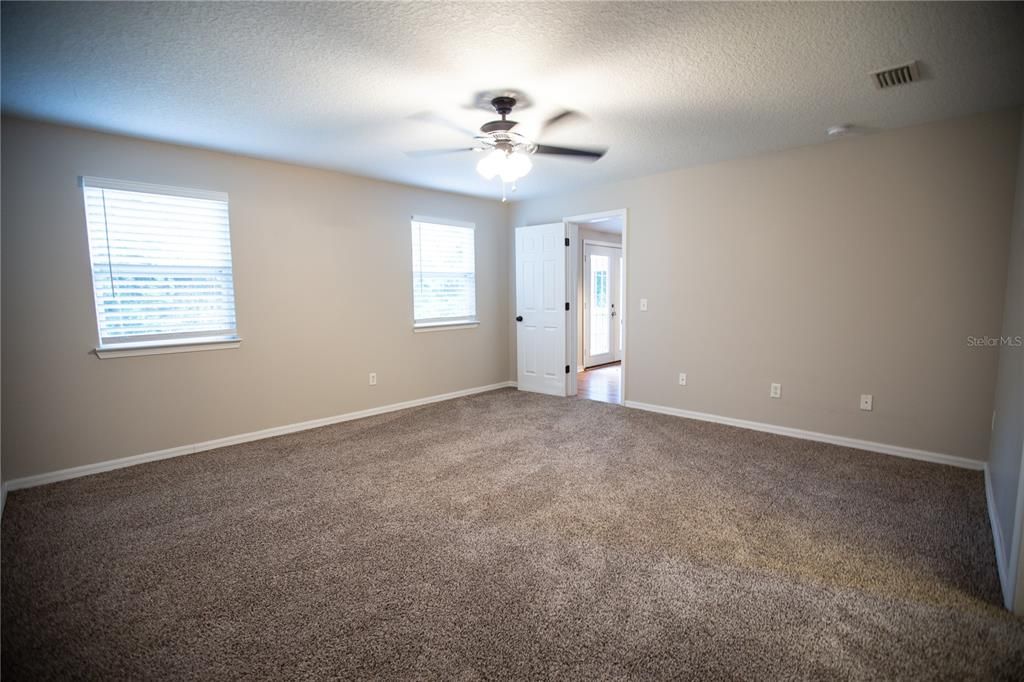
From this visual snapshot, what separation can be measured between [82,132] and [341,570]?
11.6ft

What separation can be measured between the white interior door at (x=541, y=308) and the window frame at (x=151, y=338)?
127 inches

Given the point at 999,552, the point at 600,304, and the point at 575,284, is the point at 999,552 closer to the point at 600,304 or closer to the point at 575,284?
the point at 575,284

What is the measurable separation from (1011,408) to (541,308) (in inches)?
163

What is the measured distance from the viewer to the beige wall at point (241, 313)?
10.3 feet

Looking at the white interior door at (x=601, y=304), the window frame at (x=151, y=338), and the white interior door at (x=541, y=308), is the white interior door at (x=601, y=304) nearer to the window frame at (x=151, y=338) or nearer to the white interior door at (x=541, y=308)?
the white interior door at (x=541, y=308)

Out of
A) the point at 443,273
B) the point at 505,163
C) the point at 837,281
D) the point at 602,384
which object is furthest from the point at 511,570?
the point at 602,384

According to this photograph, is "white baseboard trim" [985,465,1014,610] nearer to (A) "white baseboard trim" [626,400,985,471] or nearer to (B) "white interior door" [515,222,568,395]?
(A) "white baseboard trim" [626,400,985,471]

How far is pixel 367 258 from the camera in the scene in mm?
4828

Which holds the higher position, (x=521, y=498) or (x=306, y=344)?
(x=306, y=344)

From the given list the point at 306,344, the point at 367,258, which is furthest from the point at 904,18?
the point at 306,344

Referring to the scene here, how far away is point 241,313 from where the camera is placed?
4.04 m

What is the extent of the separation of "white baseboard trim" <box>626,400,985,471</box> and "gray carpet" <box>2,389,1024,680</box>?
132 mm

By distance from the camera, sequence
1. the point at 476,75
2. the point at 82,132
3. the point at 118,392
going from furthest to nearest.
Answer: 1. the point at 118,392
2. the point at 82,132
3. the point at 476,75

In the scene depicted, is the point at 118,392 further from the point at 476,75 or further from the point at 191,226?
the point at 476,75
